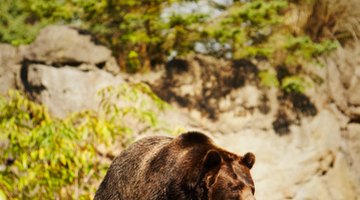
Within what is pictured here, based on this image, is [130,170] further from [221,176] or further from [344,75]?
[344,75]

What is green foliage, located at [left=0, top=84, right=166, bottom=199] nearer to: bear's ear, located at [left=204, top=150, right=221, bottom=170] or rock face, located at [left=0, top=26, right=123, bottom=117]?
rock face, located at [left=0, top=26, right=123, bottom=117]

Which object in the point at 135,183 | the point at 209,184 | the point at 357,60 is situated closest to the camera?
the point at 209,184

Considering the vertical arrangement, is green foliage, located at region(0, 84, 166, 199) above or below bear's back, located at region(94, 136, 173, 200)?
below

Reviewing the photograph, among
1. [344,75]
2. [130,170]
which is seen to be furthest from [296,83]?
[130,170]

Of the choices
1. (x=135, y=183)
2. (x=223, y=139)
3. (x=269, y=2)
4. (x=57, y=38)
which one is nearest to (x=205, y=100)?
(x=223, y=139)

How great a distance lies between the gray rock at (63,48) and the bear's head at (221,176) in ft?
15.9

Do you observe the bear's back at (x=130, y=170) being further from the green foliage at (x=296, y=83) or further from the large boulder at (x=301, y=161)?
the green foliage at (x=296, y=83)

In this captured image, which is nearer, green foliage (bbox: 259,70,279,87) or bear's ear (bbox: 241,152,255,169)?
bear's ear (bbox: 241,152,255,169)

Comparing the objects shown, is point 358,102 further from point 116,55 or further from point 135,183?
point 135,183

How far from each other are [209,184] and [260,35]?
536cm

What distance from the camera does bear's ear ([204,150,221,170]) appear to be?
311 cm

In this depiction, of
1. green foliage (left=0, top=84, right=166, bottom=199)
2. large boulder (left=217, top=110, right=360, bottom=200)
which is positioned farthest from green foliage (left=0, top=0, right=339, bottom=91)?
green foliage (left=0, top=84, right=166, bottom=199)

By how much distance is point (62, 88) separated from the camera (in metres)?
7.45

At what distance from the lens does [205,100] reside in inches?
322
